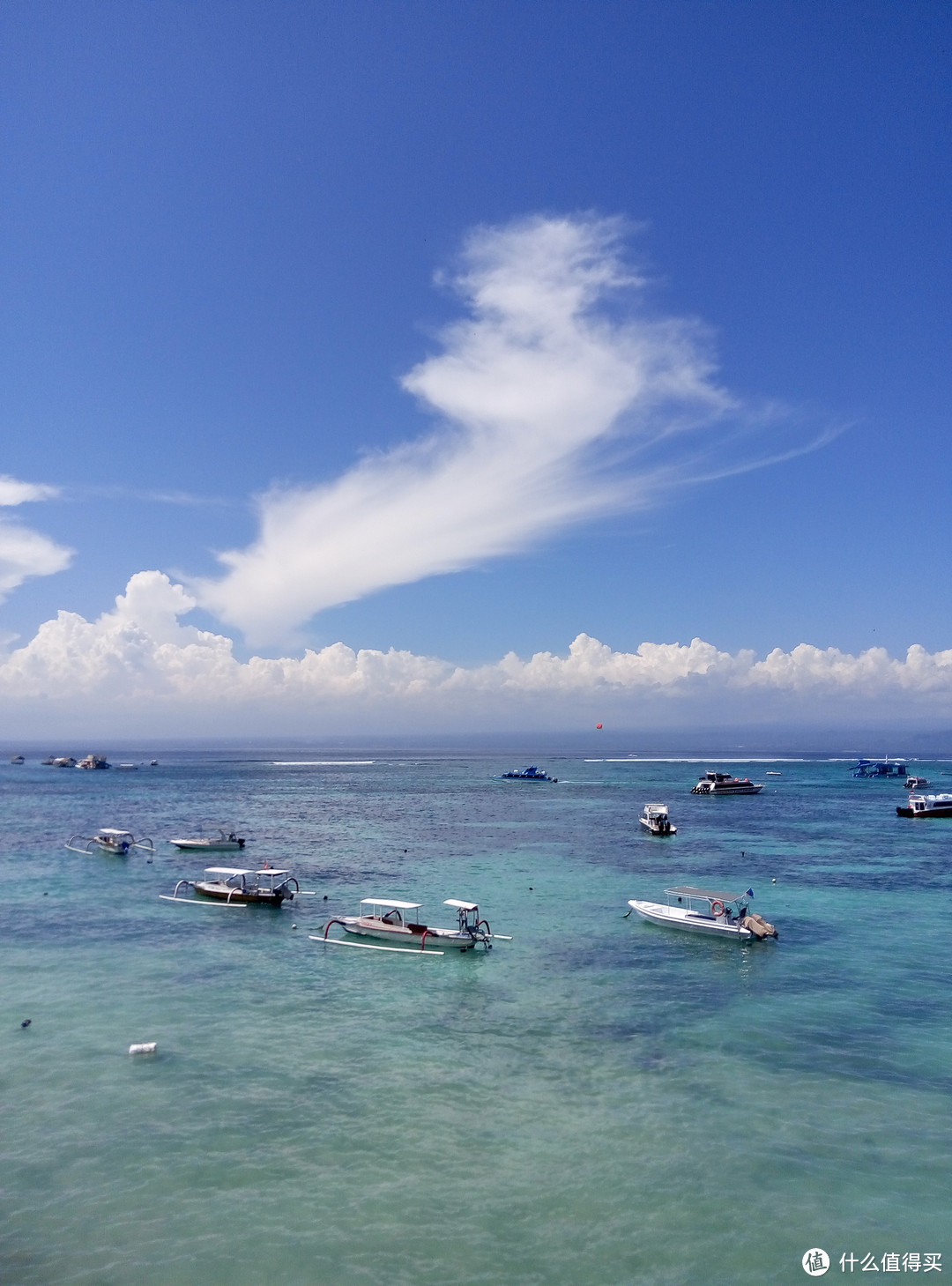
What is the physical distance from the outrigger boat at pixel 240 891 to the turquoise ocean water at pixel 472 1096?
182 cm

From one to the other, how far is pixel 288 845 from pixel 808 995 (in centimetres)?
5744

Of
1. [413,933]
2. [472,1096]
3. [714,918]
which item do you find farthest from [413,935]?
[714,918]

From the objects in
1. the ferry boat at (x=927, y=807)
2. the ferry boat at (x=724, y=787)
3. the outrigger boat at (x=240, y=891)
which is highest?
the outrigger boat at (x=240, y=891)

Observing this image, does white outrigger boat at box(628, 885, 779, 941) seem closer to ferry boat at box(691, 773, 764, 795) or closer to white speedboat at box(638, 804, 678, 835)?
white speedboat at box(638, 804, 678, 835)

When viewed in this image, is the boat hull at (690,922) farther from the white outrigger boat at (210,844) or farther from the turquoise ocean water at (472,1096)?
the white outrigger boat at (210,844)

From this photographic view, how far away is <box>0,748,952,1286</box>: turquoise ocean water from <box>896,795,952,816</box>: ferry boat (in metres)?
58.0

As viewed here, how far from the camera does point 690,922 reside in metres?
46.2

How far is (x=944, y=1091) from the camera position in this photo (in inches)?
1046

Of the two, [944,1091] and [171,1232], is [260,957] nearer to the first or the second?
[171,1232]

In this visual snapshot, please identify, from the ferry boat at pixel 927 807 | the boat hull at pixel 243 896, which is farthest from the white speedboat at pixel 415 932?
the ferry boat at pixel 927 807

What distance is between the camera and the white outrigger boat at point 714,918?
4475 cm

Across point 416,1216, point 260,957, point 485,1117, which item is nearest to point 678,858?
point 260,957

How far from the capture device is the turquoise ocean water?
19.2 metres

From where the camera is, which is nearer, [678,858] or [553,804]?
[678,858]
